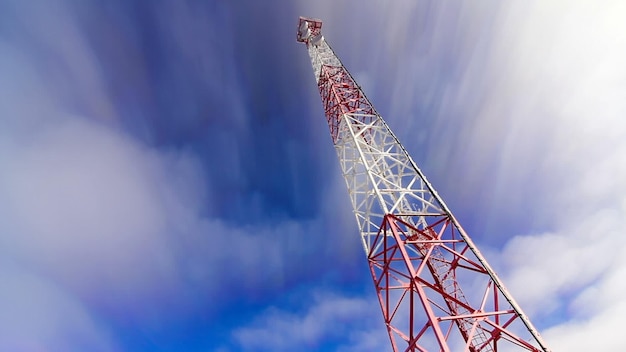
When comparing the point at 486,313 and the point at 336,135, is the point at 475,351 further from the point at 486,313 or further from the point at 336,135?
the point at 336,135

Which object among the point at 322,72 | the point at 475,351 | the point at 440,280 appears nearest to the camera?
the point at 475,351

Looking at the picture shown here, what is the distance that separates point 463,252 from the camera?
1667cm

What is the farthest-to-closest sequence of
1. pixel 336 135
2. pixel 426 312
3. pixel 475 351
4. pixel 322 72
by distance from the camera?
pixel 322 72 < pixel 336 135 < pixel 475 351 < pixel 426 312

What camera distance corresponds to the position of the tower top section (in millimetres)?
34438

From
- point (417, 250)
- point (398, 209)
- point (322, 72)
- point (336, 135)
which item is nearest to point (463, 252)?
point (417, 250)

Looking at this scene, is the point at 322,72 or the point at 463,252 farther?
the point at 322,72

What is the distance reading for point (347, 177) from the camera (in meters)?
23.6

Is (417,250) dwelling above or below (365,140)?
below

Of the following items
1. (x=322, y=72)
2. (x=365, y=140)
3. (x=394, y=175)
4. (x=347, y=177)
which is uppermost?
(x=322, y=72)

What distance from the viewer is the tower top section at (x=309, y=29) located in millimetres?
34438

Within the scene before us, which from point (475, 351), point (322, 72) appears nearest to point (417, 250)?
point (475, 351)

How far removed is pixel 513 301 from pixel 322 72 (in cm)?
Answer: 2344

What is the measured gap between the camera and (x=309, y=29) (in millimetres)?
34656

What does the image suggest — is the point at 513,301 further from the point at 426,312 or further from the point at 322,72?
the point at 322,72
